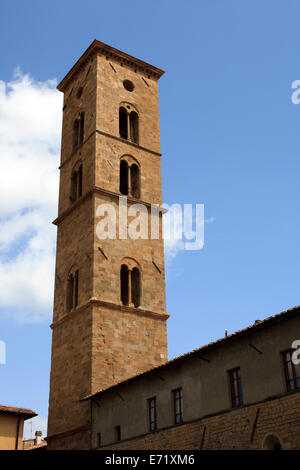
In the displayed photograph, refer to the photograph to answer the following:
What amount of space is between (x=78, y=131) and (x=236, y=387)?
20.5 metres

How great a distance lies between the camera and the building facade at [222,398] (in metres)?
15.2

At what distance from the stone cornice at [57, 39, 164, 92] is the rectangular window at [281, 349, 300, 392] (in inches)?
893

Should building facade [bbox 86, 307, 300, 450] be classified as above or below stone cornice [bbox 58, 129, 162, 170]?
below

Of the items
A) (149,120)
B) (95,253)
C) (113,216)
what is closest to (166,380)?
(95,253)

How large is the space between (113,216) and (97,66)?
943 centimetres

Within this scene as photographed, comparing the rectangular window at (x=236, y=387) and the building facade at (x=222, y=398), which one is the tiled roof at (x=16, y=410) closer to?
the building facade at (x=222, y=398)

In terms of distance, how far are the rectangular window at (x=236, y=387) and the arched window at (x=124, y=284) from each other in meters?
10.8

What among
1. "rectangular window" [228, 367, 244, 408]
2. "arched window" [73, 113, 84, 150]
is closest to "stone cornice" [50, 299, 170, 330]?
"rectangular window" [228, 367, 244, 408]

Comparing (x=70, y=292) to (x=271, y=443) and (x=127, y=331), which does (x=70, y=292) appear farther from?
(x=271, y=443)

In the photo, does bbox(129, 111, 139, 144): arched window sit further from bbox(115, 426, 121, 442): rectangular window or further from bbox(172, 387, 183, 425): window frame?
bbox(172, 387, 183, 425): window frame

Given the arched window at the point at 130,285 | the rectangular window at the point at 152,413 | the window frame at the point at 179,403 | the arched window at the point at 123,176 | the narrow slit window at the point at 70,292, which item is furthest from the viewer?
the arched window at the point at 123,176

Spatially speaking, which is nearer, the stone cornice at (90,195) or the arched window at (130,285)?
the arched window at (130,285)

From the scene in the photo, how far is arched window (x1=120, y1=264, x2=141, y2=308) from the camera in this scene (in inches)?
1076

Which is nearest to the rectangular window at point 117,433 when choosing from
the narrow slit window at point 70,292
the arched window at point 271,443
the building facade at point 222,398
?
the building facade at point 222,398
